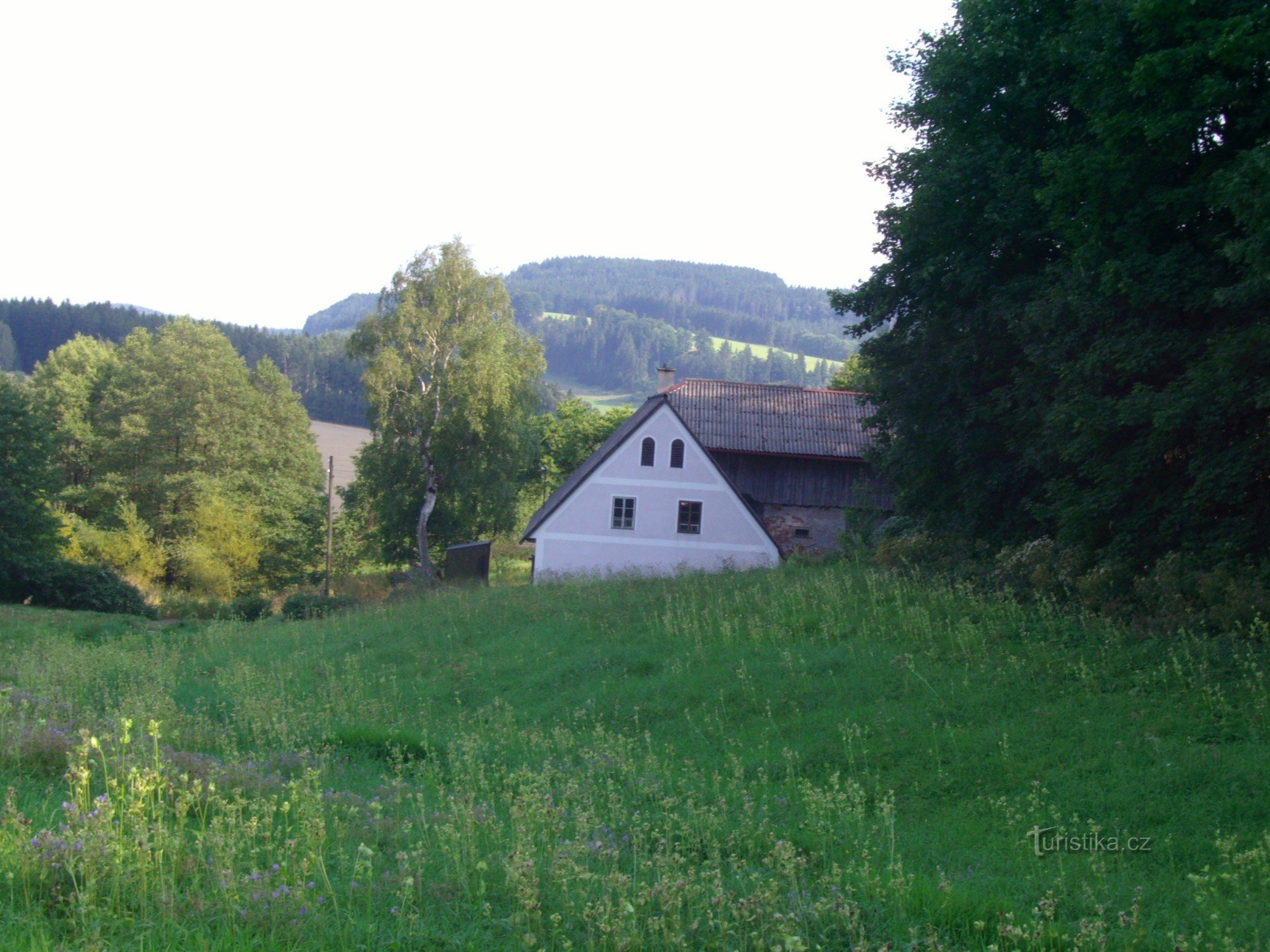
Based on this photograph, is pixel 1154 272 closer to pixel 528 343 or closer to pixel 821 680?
pixel 821 680

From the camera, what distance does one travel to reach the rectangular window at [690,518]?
1350 inches

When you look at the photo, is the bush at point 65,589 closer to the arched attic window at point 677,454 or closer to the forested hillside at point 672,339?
the arched attic window at point 677,454

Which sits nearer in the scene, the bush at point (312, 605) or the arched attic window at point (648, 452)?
the bush at point (312, 605)

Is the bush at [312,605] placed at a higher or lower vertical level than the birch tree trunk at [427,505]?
lower

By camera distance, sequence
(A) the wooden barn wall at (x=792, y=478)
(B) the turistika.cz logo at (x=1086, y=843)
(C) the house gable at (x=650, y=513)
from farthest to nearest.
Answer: (A) the wooden barn wall at (x=792, y=478)
(C) the house gable at (x=650, y=513)
(B) the turistika.cz logo at (x=1086, y=843)

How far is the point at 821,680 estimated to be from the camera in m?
→ 10.5

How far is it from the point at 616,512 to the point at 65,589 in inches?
857

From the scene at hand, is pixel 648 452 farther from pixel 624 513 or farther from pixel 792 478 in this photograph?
pixel 792 478

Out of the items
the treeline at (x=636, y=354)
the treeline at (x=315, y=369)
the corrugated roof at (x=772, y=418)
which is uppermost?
the treeline at (x=636, y=354)

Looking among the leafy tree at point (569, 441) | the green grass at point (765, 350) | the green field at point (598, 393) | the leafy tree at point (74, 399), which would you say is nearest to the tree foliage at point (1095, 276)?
the leafy tree at point (569, 441)

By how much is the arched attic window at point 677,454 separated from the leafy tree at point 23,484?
24448 mm

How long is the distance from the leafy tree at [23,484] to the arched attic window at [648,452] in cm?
2330

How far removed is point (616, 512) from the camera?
34750 millimetres

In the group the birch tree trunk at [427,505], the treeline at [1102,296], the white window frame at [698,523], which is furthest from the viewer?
the birch tree trunk at [427,505]
